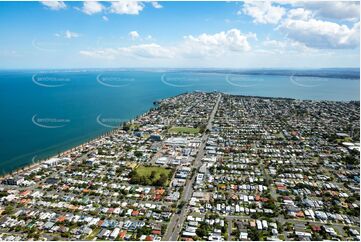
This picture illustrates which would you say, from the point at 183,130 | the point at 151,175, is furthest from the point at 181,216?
the point at 183,130

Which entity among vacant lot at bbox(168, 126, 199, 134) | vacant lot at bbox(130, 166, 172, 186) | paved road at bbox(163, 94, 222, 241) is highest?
vacant lot at bbox(168, 126, 199, 134)

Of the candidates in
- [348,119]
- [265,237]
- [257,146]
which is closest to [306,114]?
[348,119]

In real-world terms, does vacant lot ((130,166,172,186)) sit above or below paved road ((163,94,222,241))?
above

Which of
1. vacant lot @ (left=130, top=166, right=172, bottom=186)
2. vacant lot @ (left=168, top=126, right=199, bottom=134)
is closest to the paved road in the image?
vacant lot @ (left=130, top=166, right=172, bottom=186)

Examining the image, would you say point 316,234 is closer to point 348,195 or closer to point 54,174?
point 348,195

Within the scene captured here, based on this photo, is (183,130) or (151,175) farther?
(183,130)

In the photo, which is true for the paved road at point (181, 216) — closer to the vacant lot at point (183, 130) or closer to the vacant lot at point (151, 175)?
the vacant lot at point (151, 175)

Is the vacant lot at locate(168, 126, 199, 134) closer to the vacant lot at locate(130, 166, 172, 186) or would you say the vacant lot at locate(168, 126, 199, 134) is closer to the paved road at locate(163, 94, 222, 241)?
the paved road at locate(163, 94, 222, 241)

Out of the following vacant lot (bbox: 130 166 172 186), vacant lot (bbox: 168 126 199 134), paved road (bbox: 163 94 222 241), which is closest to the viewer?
paved road (bbox: 163 94 222 241)

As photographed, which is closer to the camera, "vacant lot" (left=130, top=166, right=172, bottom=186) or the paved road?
the paved road

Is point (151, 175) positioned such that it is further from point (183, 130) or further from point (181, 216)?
point (183, 130)

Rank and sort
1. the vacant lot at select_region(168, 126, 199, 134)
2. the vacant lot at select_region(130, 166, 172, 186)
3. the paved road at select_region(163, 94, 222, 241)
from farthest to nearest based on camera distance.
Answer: the vacant lot at select_region(168, 126, 199, 134), the vacant lot at select_region(130, 166, 172, 186), the paved road at select_region(163, 94, 222, 241)
